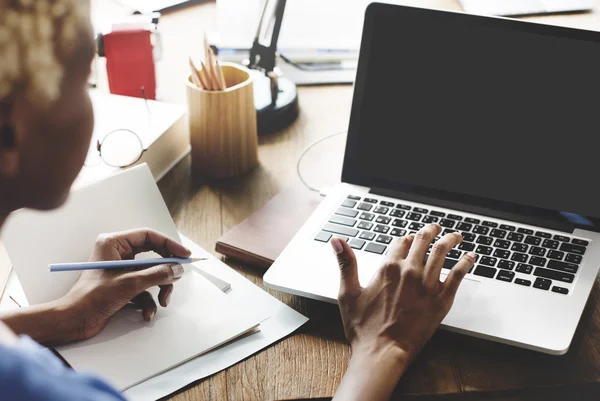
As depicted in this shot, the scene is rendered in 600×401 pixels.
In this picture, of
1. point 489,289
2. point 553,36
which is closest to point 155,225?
point 489,289

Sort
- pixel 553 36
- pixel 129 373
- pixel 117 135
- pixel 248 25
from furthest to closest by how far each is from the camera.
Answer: pixel 248 25
pixel 117 135
pixel 553 36
pixel 129 373

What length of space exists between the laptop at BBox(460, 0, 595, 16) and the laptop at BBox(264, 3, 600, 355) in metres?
0.81

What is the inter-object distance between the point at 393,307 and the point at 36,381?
0.48m

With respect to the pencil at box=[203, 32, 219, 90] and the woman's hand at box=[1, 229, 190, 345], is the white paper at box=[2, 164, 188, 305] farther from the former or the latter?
the pencil at box=[203, 32, 219, 90]

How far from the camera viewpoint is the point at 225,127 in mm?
1100

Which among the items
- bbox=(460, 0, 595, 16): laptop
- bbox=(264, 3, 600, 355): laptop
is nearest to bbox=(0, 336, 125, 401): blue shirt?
bbox=(264, 3, 600, 355): laptop

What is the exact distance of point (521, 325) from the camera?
0.80 meters

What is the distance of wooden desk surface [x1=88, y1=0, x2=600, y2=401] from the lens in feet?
2.50

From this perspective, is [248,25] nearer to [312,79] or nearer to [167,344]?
[312,79]

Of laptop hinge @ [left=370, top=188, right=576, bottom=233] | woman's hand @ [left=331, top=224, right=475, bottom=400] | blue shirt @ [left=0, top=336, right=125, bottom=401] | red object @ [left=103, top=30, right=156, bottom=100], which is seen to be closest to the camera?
blue shirt @ [left=0, top=336, right=125, bottom=401]

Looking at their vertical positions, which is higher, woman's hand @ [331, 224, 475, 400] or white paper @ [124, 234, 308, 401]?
woman's hand @ [331, 224, 475, 400]

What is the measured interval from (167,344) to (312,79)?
822 millimetres

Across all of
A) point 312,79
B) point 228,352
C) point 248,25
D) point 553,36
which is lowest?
point 228,352

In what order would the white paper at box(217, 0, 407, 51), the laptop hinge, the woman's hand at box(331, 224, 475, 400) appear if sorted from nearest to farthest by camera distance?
the woman's hand at box(331, 224, 475, 400) < the laptop hinge < the white paper at box(217, 0, 407, 51)
